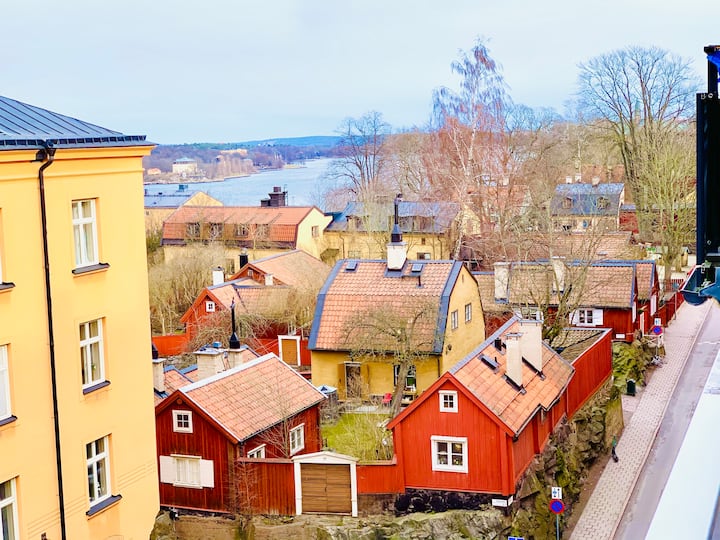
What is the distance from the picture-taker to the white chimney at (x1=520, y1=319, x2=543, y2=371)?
2323 centimetres

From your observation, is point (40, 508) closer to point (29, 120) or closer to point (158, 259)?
point (29, 120)

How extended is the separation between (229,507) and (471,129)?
108 ft

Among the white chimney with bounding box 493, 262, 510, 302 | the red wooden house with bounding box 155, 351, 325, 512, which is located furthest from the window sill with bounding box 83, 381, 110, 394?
the white chimney with bounding box 493, 262, 510, 302

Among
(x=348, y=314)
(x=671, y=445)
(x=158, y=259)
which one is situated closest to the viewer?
(x=671, y=445)

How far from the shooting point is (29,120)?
47.7 feet

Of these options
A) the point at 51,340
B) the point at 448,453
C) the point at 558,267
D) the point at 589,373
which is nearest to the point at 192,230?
the point at 558,267

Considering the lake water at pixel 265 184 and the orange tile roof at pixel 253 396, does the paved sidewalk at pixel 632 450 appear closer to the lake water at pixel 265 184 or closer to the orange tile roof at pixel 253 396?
the orange tile roof at pixel 253 396

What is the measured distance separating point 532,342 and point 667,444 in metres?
5.66

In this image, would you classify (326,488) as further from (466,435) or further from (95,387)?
(95,387)

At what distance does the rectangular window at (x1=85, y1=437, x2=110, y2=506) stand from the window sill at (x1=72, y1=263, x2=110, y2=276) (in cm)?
279

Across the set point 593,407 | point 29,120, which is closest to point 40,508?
point 29,120

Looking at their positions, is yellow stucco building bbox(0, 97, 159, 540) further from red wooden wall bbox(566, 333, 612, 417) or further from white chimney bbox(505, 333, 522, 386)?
red wooden wall bbox(566, 333, 612, 417)

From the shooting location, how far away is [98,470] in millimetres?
15367

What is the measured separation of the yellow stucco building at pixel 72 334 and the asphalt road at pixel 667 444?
36.0 ft
